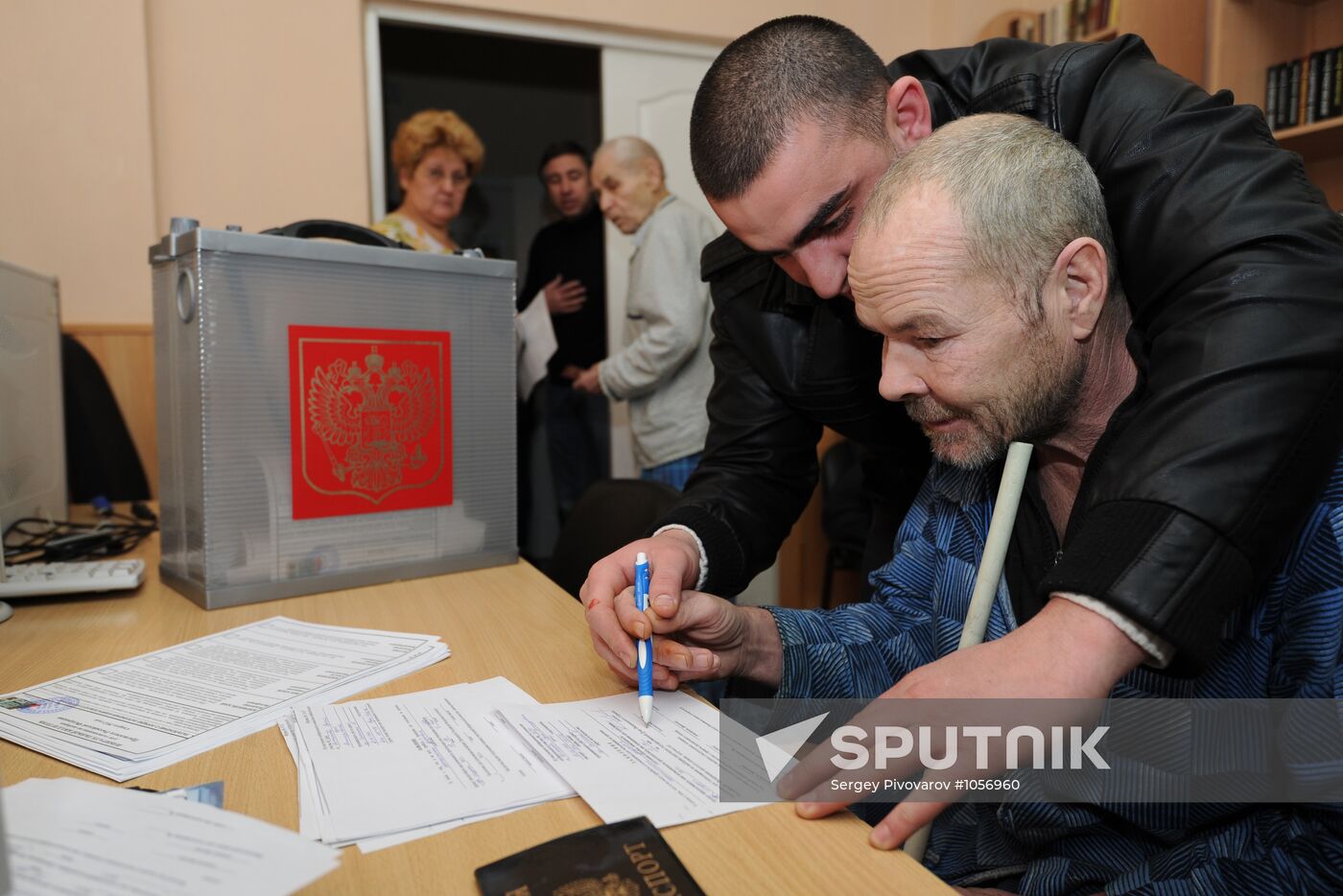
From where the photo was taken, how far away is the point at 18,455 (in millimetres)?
1375

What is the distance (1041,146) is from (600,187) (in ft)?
7.00

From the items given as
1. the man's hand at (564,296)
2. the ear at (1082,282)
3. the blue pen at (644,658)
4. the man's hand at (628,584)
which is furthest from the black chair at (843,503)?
the blue pen at (644,658)

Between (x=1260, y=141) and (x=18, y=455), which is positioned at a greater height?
(x=1260, y=141)

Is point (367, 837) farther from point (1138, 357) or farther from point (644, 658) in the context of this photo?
point (1138, 357)

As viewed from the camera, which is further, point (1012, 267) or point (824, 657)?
point (824, 657)

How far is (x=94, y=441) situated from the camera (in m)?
2.29

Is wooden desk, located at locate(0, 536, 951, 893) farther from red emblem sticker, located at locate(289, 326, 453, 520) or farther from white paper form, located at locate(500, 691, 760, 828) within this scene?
red emblem sticker, located at locate(289, 326, 453, 520)

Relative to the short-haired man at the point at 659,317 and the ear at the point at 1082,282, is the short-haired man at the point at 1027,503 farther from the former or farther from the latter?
the short-haired man at the point at 659,317

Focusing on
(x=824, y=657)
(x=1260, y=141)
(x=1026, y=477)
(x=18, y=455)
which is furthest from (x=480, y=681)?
(x=18, y=455)

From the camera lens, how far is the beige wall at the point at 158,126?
2645 mm

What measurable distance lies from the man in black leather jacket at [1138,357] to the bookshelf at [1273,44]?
2028 mm

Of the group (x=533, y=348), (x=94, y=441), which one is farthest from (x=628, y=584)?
(x=94, y=441)

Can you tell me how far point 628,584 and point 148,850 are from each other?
491mm

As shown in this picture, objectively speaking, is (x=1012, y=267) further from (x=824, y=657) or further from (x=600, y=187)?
(x=600, y=187)
